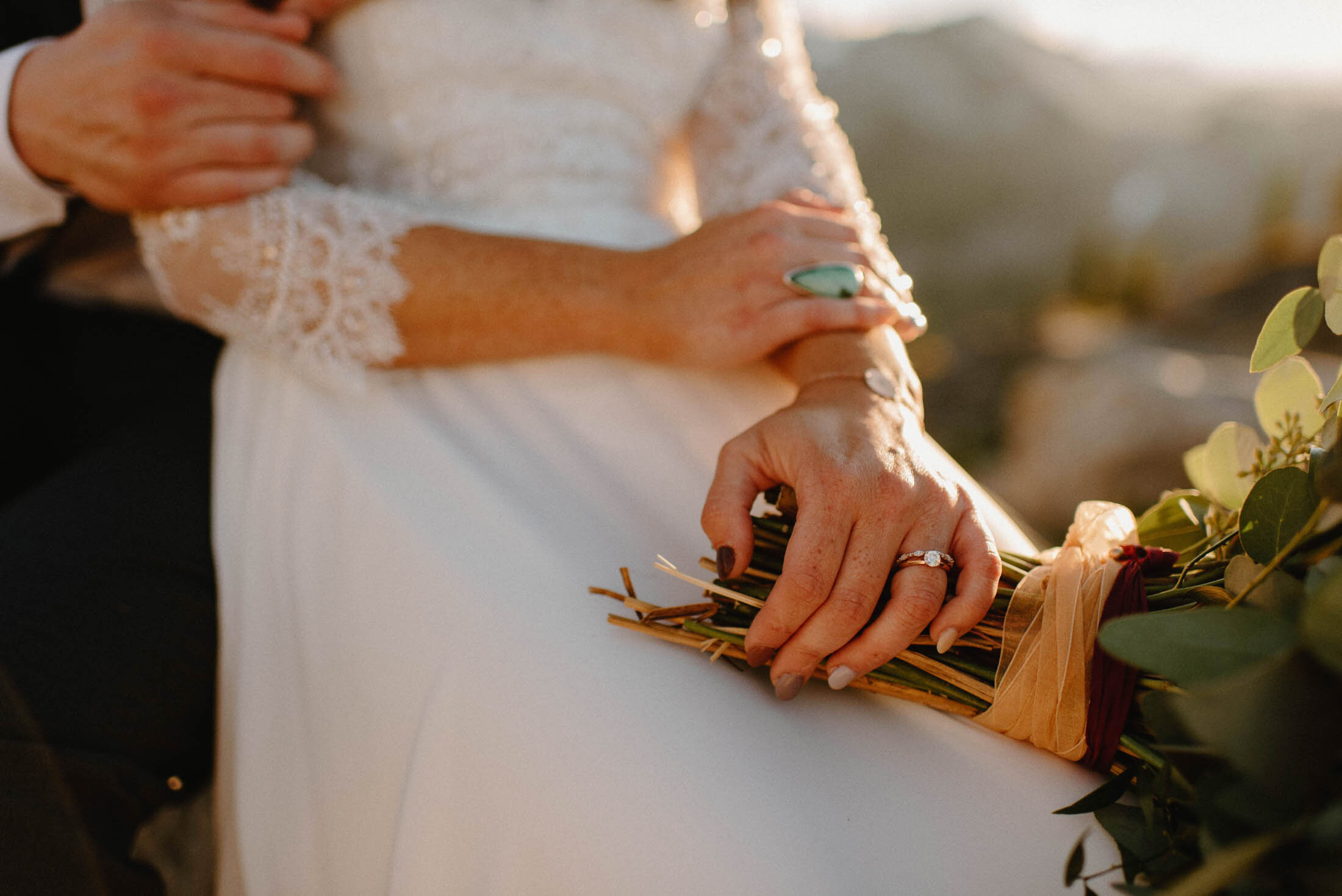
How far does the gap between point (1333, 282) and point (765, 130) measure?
35.0 inches

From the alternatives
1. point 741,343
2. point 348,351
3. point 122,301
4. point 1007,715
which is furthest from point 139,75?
point 1007,715

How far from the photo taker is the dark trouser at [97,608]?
86 cm

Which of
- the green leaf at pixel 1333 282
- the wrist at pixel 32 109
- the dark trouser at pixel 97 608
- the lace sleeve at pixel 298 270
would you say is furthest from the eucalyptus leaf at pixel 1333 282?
the wrist at pixel 32 109

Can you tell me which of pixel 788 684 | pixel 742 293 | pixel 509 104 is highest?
pixel 509 104

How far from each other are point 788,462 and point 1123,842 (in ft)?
1.41

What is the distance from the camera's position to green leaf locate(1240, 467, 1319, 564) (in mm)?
603

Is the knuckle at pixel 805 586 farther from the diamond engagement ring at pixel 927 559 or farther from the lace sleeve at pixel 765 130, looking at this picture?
the lace sleeve at pixel 765 130

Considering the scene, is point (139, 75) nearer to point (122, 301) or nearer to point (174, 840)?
point (122, 301)

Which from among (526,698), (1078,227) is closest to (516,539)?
(526,698)

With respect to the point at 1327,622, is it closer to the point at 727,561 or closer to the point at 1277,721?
the point at 1277,721

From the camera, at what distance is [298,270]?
3.43 ft

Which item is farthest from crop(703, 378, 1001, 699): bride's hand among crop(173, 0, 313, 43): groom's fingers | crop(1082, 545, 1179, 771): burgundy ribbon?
crop(173, 0, 313, 43): groom's fingers

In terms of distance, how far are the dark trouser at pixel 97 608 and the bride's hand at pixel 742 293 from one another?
721 mm

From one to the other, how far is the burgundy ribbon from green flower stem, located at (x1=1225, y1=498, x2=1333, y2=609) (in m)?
0.11
